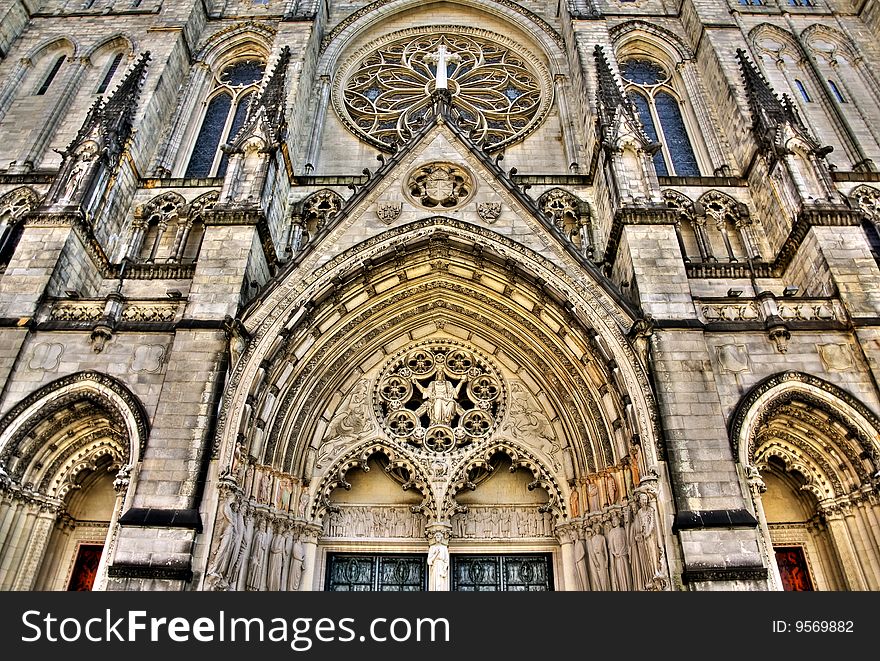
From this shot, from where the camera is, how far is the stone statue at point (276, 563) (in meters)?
9.11

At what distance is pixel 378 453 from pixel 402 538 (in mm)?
1641

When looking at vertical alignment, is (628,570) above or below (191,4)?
below

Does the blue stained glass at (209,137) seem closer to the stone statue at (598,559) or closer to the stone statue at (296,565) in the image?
the stone statue at (296,565)

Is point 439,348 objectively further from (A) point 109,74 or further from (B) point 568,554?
(A) point 109,74

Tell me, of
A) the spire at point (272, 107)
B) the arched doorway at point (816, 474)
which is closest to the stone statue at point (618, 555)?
the arched doorway at point (816, 474)

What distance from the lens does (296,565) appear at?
974 cm

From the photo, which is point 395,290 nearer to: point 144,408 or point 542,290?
point 542,290

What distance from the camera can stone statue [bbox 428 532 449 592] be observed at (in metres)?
9.80

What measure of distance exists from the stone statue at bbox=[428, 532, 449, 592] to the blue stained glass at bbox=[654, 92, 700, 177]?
10.9 m

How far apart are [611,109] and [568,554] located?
9.48m

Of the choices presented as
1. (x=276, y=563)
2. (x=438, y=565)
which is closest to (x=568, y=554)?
(x=438, y=565)

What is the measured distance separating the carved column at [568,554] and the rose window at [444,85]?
10.2 meters
